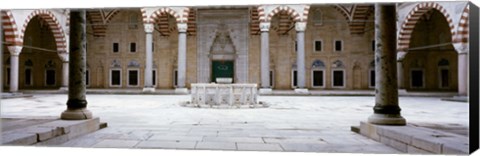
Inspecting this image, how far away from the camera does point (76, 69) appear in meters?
4.42

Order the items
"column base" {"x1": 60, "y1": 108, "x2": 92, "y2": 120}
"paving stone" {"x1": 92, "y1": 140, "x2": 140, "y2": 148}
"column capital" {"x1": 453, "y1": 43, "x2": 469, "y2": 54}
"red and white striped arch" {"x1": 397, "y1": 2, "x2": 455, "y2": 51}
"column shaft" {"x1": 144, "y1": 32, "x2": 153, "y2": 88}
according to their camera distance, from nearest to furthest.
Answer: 1. "paving stone" {"x1": 92, "y1": 140, "x2": 140, "y2": 148}
2. "column base" {"x1": 60, "y1": 108, "x2": 92, "y2": 120}
3. "column capital" {"x1": 453, "y1": 43, "x2": 469, "y2": 54}
4. "red and white striped arch" {"x1": 397, "y1": 2, "x2": 455, "y2": 51}
5. "column shaft" {"x1": 144, "y1": 32, "x2": 153, "y2": 88}

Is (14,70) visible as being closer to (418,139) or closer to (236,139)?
(236,139)

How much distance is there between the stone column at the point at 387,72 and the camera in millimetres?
3943

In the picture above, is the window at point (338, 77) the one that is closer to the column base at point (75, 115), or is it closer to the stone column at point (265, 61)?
the stone column at point (265, 61)

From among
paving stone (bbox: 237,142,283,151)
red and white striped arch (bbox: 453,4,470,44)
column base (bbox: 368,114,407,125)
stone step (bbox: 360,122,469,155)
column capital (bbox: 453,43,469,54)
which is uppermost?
red and white striped arch (bbox: 453,4,470,44)

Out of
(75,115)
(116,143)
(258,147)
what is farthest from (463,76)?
(75,115)

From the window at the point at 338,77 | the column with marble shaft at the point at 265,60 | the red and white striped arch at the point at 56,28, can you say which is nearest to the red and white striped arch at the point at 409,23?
the window at the point at 338,77

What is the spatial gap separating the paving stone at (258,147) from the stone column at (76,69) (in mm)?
2096

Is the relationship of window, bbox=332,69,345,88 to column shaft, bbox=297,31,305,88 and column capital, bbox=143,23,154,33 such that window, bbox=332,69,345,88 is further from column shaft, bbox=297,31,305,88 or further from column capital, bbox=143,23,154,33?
column capital, bbox=143,23,154,33

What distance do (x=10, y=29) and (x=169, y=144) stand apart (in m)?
11.7

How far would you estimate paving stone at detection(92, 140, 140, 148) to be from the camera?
3.56 metres

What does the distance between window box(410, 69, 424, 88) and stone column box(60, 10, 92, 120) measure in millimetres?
16958

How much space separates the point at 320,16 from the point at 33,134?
16.1 metres

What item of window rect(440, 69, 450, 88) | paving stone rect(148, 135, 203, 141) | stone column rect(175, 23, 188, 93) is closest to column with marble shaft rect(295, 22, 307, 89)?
stone column rect(175, 23, 188, 93)
